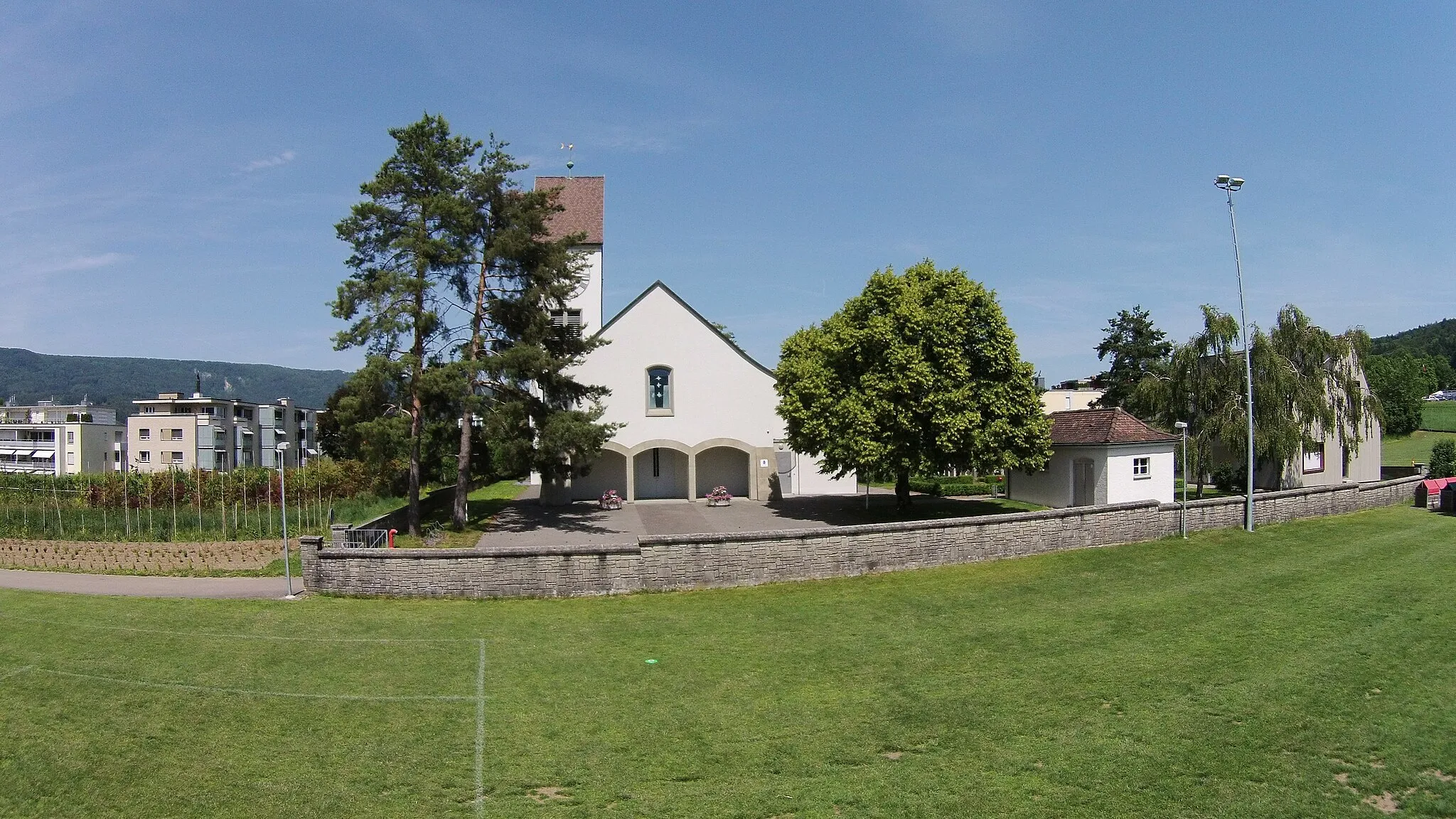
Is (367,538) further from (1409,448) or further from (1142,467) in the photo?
(1409,448)

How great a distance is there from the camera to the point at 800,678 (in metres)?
11.5

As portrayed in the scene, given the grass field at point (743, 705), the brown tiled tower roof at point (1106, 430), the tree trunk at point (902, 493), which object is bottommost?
the grass field at point (743, 705)

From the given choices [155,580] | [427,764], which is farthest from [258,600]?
[427,764]

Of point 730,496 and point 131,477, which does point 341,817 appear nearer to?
point 730,496

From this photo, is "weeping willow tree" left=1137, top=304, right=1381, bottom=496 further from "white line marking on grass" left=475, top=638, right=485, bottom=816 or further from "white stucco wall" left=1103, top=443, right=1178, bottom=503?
"white line marking on grass" left=475, top=638, right=485, bottom=816

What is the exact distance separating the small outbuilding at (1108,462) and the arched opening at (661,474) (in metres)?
15.1

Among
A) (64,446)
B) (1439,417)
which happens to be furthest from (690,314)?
(1439,417)

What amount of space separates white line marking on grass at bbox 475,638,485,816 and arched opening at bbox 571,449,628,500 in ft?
80.2

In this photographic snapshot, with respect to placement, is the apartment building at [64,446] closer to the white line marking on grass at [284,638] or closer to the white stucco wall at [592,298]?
the white stucco wall at [592,298]

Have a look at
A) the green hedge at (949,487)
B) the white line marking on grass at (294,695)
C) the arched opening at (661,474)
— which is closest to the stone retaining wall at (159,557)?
the white line marking on grass at (294,695)

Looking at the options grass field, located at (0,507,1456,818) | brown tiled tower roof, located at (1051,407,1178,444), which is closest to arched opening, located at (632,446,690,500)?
brown tiled tower roof, located at (1051,407,1178,444)

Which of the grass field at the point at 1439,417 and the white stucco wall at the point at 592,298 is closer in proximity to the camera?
the white stucco wall at the point at 592,298

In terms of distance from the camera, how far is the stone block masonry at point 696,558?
1714 centimetres

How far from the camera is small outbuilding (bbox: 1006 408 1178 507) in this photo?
96.7ft
